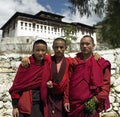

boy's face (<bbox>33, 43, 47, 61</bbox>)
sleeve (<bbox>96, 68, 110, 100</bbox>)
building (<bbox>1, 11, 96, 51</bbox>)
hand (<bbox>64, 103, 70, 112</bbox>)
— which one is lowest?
hand (<bbox>64, 103, 70, 112</bbox>)

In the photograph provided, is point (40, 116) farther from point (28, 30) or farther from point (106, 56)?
→ point (28, 30)

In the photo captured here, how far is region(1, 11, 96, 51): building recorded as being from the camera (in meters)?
52.3

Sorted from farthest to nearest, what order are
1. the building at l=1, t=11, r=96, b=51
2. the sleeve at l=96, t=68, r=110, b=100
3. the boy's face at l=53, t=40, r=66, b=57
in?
1. the building at l=1, t=11, r=96, b=51
2. the boy's face at l=53, t=40, r=66, b=57
3. the sleeve at l=96, t=68, r=110, b=100

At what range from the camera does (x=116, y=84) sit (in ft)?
20.6

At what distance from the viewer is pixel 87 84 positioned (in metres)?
3.38

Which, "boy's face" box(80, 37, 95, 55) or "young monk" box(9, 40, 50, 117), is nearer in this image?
"young monk" box(9, 40, 50, 117)

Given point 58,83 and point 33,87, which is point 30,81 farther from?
point 58,83

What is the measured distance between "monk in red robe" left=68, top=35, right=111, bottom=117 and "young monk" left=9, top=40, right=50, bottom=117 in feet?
0.97

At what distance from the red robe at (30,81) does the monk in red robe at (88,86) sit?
0.96 ft

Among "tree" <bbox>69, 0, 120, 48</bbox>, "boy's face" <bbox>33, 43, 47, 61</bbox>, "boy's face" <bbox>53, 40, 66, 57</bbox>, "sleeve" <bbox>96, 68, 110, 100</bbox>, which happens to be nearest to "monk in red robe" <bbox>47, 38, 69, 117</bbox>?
"boy's face" <bbox>53, 40, 66, 57</bbox>

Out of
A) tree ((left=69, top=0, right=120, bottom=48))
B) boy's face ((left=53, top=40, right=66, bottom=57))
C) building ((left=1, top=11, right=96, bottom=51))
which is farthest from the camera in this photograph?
building ((left=1, top=11, right=96, bottom=51))

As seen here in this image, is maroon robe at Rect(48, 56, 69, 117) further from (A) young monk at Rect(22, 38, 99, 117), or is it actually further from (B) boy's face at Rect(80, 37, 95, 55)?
(B) boy's face at Rect(80, 37, 95, 55)

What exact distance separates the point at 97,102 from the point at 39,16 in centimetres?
5486

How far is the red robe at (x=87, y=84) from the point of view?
3346 mm
